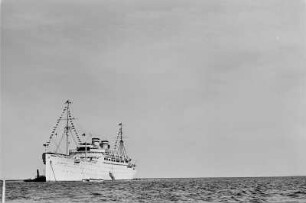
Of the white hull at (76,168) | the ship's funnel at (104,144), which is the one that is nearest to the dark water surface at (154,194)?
the white hull at (76,168)

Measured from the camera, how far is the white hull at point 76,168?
10138cm

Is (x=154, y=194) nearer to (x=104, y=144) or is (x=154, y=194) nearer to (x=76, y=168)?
(x=76, y=168)

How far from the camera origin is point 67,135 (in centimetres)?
11506

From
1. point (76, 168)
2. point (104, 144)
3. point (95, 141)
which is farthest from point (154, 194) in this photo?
point (104, 144)

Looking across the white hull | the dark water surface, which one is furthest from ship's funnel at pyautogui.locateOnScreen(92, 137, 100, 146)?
the dark water surface

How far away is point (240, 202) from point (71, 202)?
1313 centimetres

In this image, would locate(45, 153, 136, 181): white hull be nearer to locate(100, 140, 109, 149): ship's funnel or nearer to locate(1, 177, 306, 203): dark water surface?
locate(100, 140, 109, 149): ship's funnel

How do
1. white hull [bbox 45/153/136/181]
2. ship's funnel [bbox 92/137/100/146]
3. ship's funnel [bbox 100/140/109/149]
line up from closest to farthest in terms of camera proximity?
white hull [bbox 45/153/136/181] → ship's funnel [bbox 92/137/100/146] → ship's funnel [bbox 100/140/109/149]

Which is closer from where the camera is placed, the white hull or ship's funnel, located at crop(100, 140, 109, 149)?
the white hull

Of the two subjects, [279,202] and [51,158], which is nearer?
[279,202]

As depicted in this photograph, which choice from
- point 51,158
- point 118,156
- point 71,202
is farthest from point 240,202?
point 118,156

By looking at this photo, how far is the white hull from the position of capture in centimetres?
10138

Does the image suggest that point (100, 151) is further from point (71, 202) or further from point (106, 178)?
point (71, 202)

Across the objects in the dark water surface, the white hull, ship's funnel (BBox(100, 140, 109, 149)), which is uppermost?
ship's funnel (BBox(100, 140, 109, 149))
